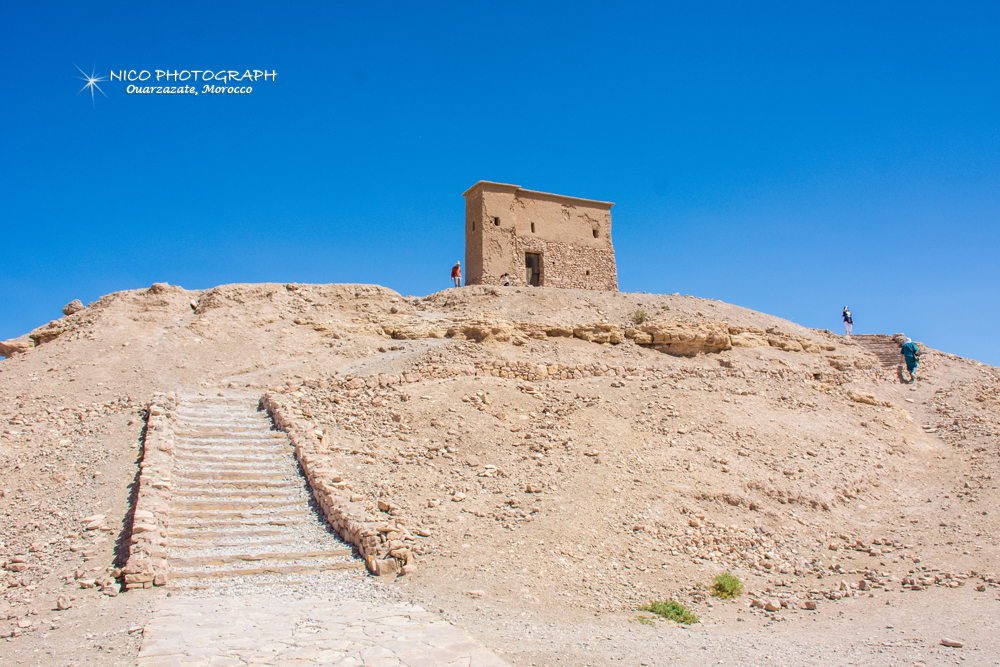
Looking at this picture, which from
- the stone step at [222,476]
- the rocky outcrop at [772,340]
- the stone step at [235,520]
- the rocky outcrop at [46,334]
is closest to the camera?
the stone step at [235,520]

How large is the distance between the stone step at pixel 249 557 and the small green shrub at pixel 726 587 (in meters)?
4.36

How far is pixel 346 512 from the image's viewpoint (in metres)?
8.27

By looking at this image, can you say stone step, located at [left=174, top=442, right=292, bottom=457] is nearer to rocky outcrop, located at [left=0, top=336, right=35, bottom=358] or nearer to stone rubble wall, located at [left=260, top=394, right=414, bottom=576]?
stone rubble wall, located at [left=260, top=394, right=414, bottom=576]

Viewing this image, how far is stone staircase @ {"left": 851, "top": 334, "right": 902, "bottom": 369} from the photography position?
20.0m

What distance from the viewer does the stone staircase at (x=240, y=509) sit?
733 centimetres

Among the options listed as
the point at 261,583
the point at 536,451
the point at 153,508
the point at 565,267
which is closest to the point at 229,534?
the point at 153,508

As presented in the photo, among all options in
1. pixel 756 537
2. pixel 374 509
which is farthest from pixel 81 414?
pixel 756 537

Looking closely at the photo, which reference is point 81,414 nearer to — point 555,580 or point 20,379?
point 20,379

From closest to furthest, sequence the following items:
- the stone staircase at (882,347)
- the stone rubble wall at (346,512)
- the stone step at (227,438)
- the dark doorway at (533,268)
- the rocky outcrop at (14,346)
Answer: the stone rubble wall at (346,512) < the stone step at (227,438) < the rocky outcrop at (14,346) < the stone staircase at (882,347) < the dark doorway at (533,268)

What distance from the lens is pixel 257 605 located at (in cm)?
613

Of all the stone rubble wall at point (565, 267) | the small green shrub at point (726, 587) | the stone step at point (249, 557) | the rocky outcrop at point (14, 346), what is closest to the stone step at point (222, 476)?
the stone step at point (249, 557)

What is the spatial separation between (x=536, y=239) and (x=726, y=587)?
52.4ft

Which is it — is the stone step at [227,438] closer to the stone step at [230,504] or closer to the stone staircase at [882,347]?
the stone step at [230,504]

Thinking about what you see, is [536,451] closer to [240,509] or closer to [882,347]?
[240,509]
